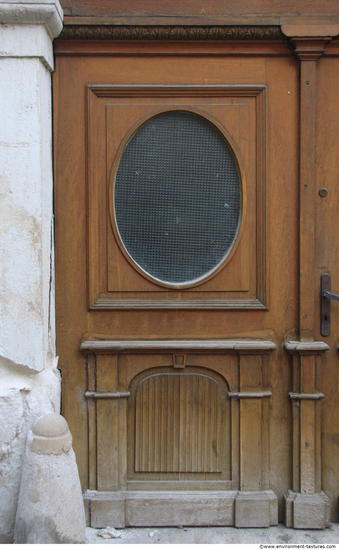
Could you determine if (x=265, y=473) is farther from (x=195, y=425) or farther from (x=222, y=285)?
(x=222, y=285)

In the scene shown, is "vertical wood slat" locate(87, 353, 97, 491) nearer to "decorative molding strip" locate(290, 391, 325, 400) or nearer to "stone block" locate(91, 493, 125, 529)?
"stone block" locate(91, 493, 125, 529)

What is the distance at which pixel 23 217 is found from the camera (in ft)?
7.44

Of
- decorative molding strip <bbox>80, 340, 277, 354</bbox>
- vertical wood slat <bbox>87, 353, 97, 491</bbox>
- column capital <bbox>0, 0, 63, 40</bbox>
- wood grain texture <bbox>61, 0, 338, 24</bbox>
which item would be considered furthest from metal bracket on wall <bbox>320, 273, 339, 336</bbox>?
column capital <bbox>0, 0, 63, 40</bbox>

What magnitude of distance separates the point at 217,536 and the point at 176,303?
50.6 inches

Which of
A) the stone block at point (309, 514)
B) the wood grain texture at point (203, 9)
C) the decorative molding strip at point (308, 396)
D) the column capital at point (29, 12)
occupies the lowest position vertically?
the stone block at point (309, 514)

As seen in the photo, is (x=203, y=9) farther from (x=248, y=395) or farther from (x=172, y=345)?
(x=248, y=395)

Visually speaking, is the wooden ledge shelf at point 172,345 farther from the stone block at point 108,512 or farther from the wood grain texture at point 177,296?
the stone block at point 108,512

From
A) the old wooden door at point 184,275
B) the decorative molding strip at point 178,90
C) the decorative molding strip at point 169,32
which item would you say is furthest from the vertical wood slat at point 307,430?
the decorative molding strip at point 169,32

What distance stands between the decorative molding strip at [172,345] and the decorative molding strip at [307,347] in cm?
10

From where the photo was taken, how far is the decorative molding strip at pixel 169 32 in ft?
7.91

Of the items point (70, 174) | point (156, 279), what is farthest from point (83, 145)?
point (156, 279)

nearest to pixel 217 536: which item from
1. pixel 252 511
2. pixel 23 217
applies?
pixel 252 511

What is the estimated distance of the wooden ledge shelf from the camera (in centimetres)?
247

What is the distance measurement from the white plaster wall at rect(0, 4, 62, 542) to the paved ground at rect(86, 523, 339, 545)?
0.82 metres
